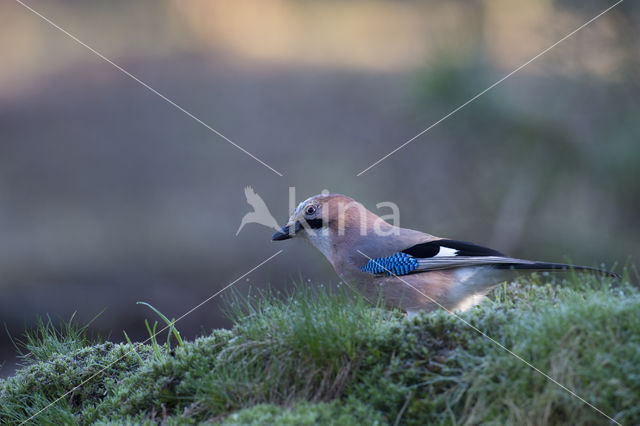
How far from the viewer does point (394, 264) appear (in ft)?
15.8

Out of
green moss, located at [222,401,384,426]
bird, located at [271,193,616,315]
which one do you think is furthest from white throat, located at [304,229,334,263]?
green moss, located at [222,401,384,426]

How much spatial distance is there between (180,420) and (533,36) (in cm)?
570

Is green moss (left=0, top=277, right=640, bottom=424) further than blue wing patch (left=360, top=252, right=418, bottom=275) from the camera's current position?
No

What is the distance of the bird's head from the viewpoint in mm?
5297

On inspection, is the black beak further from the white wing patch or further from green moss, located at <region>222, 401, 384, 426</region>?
green moss, located at <region>222, 401, 384, 426</region>

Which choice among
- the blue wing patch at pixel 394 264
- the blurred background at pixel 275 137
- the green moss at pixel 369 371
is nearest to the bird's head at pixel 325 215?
the blue wing patch at pixel 394 264

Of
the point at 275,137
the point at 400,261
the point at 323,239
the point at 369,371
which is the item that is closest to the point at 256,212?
the point at 275,137

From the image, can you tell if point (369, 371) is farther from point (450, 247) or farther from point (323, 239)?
point (323, 239)

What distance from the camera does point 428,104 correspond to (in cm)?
761

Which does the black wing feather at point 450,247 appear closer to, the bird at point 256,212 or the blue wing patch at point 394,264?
the blue wing patch at point 394,264

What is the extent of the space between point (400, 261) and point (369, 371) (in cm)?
162

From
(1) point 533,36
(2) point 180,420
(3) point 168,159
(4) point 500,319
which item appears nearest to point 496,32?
(1) point 533,36

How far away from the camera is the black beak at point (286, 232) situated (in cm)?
527

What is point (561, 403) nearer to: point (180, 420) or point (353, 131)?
point (180, 420)
